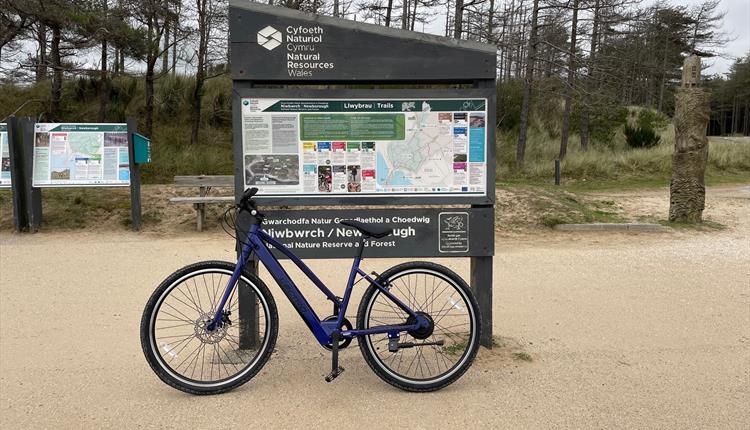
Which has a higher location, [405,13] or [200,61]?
[405,13]

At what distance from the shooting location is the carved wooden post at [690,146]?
10.7 metres

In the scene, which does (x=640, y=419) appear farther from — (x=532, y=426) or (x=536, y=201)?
(x=536, y=201)

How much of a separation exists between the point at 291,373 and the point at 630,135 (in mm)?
29514

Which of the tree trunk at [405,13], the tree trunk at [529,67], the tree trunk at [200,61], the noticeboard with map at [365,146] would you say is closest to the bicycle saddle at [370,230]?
the noticeboard with map at [365,146]

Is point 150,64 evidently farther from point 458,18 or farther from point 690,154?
point 690,154

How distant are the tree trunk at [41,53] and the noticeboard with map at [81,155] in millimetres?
8835

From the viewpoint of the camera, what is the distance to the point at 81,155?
1005 centimetres

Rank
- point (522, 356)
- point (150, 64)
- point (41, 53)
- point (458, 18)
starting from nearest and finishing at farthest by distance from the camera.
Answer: point (522, 356) < point (150, 64) < point (41, 53) < point (458, 18)

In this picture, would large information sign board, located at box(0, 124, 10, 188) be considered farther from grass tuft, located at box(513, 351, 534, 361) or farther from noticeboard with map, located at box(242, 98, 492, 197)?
grass tuft, located at box(513, 351, 534, 361)

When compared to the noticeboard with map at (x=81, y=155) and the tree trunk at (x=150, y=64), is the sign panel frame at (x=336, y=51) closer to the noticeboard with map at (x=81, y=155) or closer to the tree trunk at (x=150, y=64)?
the noticeboard with map at (x=81, y=155)

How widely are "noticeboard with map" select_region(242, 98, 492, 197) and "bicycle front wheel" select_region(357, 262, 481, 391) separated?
28.2 inches

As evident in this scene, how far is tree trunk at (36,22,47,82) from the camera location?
58.4 feet

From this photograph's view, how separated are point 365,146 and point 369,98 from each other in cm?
33

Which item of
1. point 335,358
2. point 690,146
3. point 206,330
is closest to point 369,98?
point 335,358
